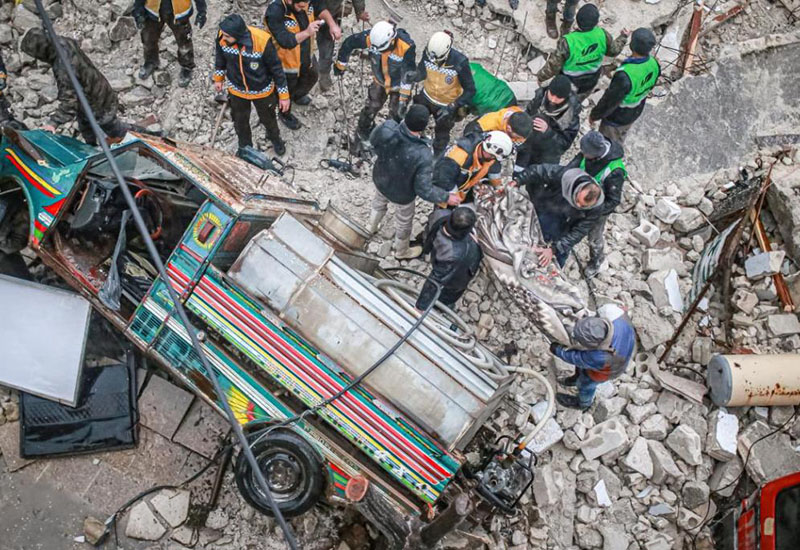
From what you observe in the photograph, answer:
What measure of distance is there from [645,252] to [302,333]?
3878 mm

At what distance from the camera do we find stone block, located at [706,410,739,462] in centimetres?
564

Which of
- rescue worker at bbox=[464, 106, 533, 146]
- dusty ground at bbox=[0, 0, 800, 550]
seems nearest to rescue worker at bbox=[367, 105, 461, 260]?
rescue worker at bbox=[464, 106, 533, 146]

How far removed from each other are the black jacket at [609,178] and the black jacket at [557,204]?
115mm

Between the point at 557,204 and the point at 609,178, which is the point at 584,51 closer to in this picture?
the point at 609,178

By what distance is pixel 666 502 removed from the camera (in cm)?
548

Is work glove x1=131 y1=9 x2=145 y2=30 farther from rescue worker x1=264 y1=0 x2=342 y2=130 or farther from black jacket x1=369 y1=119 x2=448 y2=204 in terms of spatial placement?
black jacket x1=369 y1=119 x2=448 y2=204

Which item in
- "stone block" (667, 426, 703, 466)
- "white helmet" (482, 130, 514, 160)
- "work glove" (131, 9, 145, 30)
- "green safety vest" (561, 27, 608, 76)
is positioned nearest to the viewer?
"white helmet" (482, 130, 514, 160)

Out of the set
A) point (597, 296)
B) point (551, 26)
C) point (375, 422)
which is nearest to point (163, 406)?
point (375, 422)

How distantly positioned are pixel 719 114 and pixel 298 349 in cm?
622

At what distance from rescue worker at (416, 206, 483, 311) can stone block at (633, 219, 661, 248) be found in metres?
2.19

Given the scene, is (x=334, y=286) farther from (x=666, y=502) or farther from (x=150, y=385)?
(x=666, y=502)

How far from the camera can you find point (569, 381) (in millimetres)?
5832

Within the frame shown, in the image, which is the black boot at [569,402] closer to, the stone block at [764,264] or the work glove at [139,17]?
the stone block at [764,264]

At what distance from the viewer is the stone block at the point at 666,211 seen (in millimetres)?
6867
